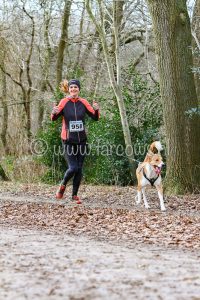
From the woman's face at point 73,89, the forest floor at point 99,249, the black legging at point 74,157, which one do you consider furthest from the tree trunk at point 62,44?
the black legging at point 74,157

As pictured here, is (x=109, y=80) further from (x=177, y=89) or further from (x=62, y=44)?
(x=177, y=89)

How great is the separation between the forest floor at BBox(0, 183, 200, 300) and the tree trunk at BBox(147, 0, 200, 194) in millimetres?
765

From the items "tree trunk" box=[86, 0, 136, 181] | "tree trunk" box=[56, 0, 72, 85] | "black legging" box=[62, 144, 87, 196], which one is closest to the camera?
"black legging" box=[62, 144, 87, 196]

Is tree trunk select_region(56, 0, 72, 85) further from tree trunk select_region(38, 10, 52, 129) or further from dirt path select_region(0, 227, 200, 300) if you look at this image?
dirt path select_region(0, 227, 200, 300)

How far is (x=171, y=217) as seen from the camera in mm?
10219

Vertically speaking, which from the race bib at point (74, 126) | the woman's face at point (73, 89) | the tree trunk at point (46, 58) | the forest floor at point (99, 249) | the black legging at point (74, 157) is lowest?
the forest floor at point (99, 249)

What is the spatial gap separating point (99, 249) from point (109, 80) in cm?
1705

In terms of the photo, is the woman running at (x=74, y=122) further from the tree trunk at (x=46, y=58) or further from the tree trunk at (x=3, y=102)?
the tree trunk at (x=3, y=102)

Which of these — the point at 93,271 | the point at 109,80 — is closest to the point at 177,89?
the point at 93,271

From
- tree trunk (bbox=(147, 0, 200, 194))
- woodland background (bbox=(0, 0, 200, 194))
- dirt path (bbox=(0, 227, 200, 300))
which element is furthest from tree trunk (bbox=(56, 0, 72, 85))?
dirt path (bbox=(0, 227, 200, 300))

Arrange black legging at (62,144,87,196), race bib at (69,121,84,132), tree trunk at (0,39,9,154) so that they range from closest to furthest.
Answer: race bib at (69,121,84,132) < black legging at (62,144,87,196) < tree trunk at (0,39,9,154)

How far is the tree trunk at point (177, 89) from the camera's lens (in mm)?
13641

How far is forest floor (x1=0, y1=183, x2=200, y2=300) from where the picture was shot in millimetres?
4664

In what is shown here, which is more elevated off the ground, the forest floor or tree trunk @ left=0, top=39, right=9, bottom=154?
tree trunk @ left=0, top=39, right=9, bottom=154
